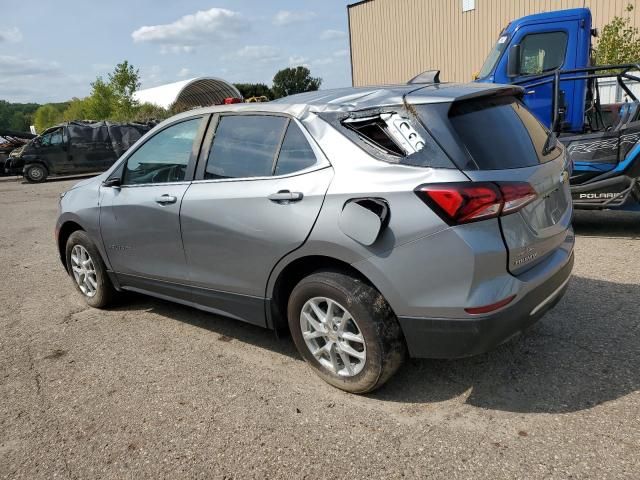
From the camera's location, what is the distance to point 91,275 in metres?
4.74

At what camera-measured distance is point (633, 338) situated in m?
3.52

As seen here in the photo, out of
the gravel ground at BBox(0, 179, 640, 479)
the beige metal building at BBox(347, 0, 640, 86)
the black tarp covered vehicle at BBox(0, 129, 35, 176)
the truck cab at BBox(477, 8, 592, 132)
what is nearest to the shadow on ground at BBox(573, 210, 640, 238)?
the truck cab at BBox(477, 8, 592, 132)

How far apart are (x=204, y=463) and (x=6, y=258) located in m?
6.02

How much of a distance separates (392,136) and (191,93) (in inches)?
2317

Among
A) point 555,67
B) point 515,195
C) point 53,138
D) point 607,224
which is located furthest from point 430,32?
point 515,195

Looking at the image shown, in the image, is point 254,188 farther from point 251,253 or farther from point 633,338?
point 633,338

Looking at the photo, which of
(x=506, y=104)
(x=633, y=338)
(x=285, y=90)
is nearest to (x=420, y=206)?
(x=506, y=104)

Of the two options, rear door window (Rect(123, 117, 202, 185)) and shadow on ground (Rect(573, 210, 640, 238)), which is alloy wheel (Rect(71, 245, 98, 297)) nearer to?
rear door window (Rect(123, 117, 202, 185))

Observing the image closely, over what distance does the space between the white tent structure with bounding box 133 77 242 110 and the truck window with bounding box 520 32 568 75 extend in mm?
47118

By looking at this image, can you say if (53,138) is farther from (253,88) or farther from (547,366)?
(253,88)

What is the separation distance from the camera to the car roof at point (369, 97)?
9.29ft

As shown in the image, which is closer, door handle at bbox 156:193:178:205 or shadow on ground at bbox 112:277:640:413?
shadow on ground at bbox 112:277:640:413

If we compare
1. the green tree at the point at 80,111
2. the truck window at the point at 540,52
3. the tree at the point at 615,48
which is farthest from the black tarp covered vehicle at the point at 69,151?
the green tree at the point at 80,111

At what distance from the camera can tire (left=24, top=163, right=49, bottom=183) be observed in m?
18.8
